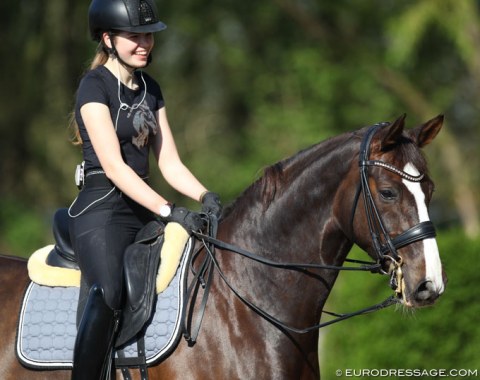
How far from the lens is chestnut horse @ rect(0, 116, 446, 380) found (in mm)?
4148

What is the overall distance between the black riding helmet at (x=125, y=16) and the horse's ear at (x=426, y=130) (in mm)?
1548

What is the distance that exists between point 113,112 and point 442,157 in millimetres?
16272

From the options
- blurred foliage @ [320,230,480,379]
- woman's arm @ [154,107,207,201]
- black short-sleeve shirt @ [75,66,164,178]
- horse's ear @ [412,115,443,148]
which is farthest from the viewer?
blurred foliage @ [320,230,480,379]

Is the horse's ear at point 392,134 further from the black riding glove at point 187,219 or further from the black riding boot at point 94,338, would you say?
the black riding boot at point 94,338

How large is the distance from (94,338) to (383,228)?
1584 mm

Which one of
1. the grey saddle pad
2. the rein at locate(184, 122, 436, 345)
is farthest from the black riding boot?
the rein at locate(184, 122, 436, 345)

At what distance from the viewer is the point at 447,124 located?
21.0 m

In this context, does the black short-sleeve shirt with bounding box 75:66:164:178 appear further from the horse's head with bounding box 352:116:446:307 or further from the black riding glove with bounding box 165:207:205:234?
the horse's head with bounding box 352:116:446:307

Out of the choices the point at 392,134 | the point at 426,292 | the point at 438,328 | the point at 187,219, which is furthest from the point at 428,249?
the point at 438,328

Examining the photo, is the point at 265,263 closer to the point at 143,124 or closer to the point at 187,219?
the point at 187,219

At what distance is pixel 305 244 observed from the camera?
4.52 metres

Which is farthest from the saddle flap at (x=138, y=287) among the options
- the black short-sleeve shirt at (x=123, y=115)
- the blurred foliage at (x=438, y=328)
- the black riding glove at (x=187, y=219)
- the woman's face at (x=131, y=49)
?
the blurred foliage at (x=438, y=328)

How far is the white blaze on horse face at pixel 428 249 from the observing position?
4035mm

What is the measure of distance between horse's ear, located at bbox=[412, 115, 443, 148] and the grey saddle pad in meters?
1.34
